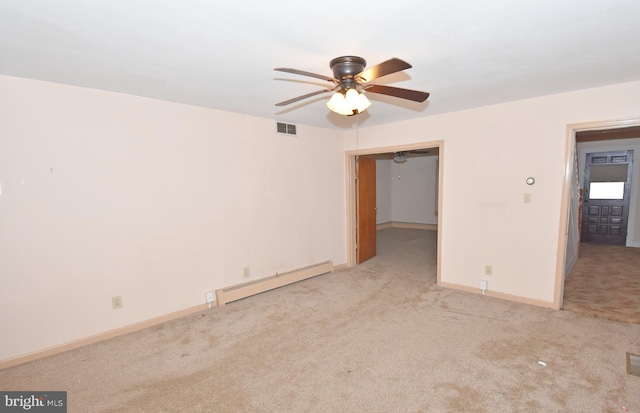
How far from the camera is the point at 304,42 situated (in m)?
1.87

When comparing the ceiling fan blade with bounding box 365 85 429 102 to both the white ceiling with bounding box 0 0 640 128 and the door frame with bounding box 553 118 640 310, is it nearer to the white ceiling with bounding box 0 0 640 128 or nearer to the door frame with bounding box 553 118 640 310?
the white ceiling with bounding box 0 0 640 128

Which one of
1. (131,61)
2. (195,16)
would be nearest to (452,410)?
(195,16)

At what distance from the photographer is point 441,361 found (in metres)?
2.38

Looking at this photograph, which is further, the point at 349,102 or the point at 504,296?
the point at 504,296

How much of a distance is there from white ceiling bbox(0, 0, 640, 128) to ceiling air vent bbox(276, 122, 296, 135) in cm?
122

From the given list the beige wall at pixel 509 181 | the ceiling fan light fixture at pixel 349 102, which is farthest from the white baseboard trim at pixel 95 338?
the beige wall at pixel 509 181

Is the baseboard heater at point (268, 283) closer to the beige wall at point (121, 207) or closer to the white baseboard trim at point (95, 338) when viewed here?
the beige wall at point (121, 207)

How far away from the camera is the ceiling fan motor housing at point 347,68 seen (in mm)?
1897

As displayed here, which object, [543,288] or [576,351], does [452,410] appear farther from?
[543,288]

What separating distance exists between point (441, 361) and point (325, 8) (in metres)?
2.62

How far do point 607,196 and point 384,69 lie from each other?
7.43 m

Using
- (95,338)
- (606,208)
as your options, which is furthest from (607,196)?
(95,338)

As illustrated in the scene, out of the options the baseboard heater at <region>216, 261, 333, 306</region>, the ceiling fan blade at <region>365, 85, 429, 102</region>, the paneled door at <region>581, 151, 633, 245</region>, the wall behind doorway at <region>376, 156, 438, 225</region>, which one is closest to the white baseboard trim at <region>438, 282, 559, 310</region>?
the baseboard heater at <region>216, 261, 333, 306</region>

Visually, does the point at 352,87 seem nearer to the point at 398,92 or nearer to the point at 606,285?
the point at 398,92
